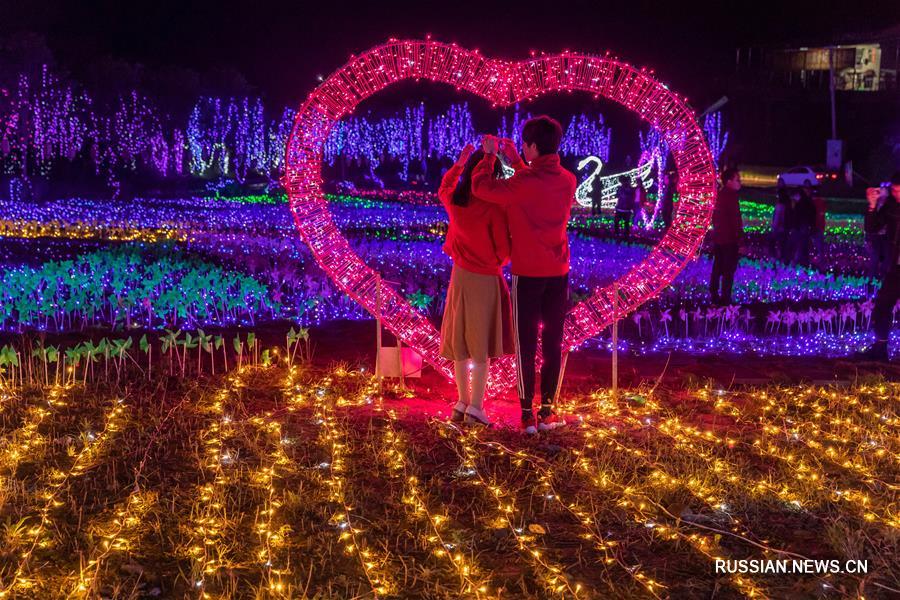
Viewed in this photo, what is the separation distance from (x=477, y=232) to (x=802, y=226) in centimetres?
1104

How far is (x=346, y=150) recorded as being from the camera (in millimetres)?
35969

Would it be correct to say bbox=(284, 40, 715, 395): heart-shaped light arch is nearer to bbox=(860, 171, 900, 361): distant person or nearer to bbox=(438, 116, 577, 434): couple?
bbox=(438, 116, 577, 434): couple

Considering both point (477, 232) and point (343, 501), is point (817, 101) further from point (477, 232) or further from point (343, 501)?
point (343, 501)

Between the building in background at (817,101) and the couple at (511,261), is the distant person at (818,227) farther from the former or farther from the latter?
the building in background at (817,101)

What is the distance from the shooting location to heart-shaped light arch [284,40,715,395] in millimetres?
6754

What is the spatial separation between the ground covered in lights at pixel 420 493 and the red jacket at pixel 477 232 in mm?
1114

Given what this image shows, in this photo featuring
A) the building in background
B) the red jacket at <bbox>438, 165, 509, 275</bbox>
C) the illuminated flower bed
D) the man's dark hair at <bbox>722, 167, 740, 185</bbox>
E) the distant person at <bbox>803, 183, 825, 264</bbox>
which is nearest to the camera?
the red jacket at <bbox>438, 165, 509, 275</bbox>

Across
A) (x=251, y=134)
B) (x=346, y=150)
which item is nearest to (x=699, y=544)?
(x=346, y=150)

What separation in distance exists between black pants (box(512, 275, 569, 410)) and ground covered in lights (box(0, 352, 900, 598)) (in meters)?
0.35

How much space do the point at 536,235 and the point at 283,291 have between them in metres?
5.92

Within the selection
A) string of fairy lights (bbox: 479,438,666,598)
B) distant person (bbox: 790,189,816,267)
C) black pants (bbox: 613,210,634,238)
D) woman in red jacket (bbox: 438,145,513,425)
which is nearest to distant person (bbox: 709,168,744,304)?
distant person (bbox: 790,189,816,267)

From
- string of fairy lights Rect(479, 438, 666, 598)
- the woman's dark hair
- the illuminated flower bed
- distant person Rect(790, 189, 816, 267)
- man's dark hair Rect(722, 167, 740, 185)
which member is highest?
man's dark hair Rect(722, 167, 740, 185)

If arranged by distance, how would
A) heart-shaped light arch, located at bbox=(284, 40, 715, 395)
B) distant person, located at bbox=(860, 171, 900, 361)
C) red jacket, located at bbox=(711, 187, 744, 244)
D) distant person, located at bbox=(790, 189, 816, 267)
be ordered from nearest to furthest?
1. heart-shaped light arch, located at bbox=(284, 40, 715, 395)
2. distant person, located at bbox=(860, 171, 900, 361)
3. red jacket, located at bbox=(711, 187, 744, 244)
4. distant person, located at bbox=(790, 189, 816, 267)

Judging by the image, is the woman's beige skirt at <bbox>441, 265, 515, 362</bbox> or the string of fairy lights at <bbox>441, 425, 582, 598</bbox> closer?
the string of fairy lights at <bbox>441, 425, 582, 598</bbox>
